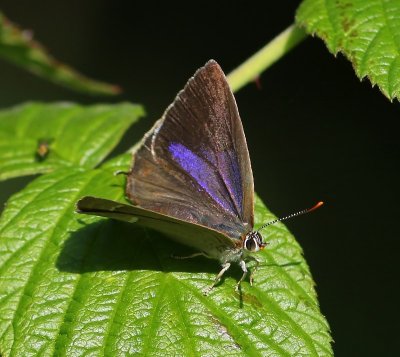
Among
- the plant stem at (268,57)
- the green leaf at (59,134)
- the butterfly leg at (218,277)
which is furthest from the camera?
the green leaf at (59,134)

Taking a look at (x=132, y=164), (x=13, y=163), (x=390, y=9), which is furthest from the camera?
(x=13, y=163)

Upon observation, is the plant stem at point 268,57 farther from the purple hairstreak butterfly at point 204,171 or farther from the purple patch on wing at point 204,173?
the purple patch on wing at point 204,173

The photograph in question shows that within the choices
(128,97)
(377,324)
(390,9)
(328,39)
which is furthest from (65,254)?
(128,97)

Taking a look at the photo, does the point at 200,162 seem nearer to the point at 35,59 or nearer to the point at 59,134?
the point at 59,134

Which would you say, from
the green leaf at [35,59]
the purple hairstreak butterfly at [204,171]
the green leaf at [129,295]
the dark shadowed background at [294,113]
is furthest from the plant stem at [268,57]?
the dark shadowed background at [294,113]

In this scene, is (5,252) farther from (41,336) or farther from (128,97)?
(128,97)

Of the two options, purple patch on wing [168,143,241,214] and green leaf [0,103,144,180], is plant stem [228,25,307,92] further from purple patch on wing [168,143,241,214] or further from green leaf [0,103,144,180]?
green leaf [0,103,144,180]

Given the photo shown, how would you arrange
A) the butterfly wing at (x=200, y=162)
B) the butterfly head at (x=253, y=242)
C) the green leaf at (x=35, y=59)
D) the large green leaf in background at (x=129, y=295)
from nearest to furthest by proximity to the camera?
the large green leaf in background at (x=129, y=295)
the butterfly head at (x=253, y=242)
the butterfly wing at (x=200, y=162)
the green leaf at (x=35, y=59)
